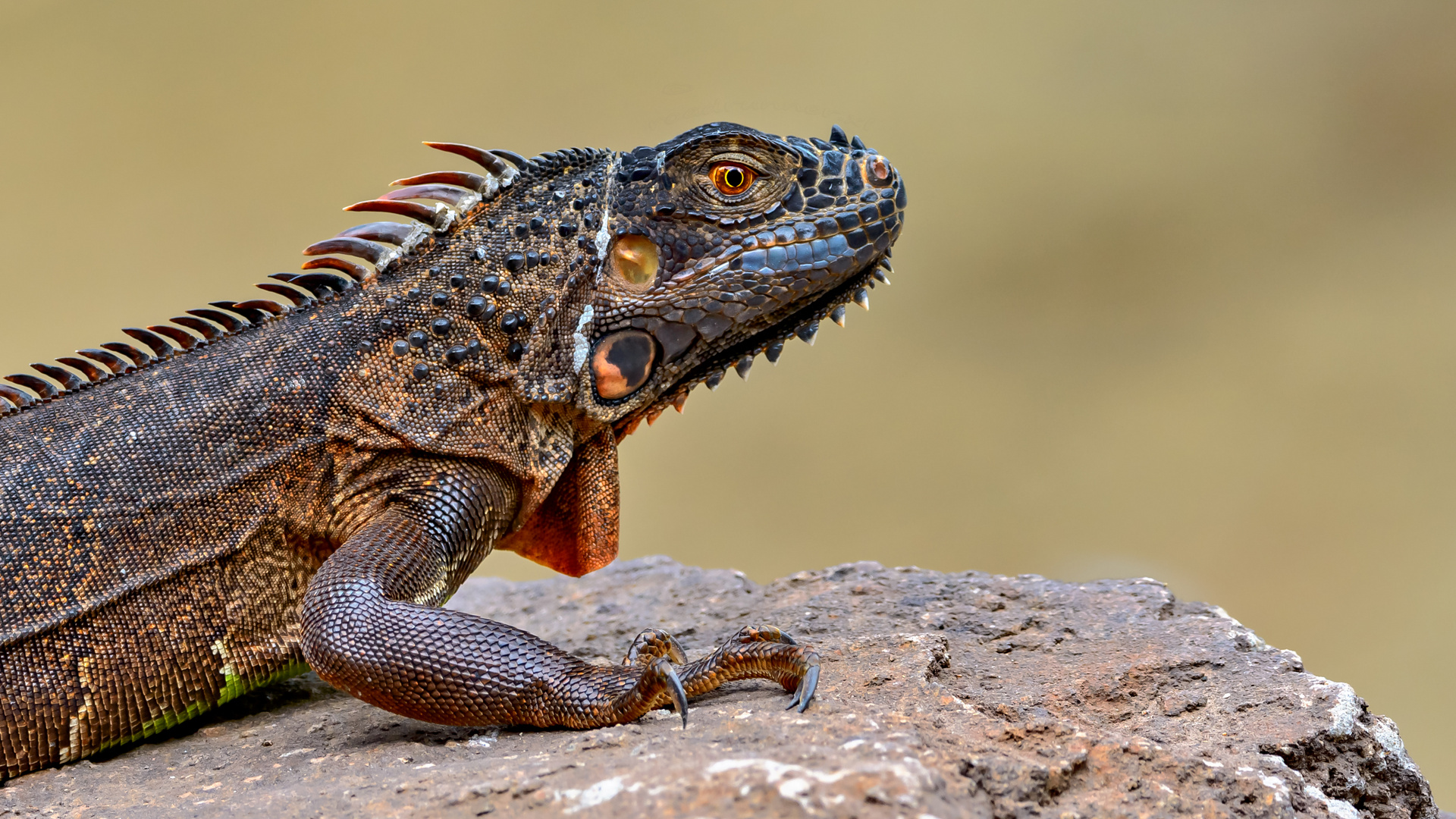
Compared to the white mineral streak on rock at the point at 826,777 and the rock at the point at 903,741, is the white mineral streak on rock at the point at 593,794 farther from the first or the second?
the white mineral streak on rock at the point at 826,777

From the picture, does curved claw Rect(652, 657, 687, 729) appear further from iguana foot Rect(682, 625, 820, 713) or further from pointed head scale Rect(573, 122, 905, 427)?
pointed head scale Rect(573, 122, 905, 427)

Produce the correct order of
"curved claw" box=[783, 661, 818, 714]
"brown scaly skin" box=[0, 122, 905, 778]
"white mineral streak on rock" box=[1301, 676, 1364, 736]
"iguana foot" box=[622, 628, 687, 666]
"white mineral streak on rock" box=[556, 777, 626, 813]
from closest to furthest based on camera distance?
1. "white mineral streak on rock" box=[556, 777, 626, 813]
2. "curved claw" box=[783, 661, 818, 714]
3. "white mineral streak on rock" box=[1301, 676, 1364, 736]
4. "iguana foot" box=[622, 628, 687, 666]
5. "brown scaly skin" box=[0, 122, 905, 778]

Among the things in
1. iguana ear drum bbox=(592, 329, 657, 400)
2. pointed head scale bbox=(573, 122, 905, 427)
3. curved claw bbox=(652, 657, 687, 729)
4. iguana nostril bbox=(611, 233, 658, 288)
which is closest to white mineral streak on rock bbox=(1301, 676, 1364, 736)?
curved claw bbox=(652, 657, 687, 729)

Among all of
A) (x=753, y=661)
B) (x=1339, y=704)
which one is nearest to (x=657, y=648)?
(x=753, y=661)

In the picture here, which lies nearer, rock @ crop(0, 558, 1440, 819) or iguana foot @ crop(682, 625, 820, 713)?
rock @ crop(0, 558, 1440, 819)

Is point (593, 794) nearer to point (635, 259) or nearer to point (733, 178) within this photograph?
point (635, 259)

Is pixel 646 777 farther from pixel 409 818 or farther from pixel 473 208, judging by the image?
pixel 473 208

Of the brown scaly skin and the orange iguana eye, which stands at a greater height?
the orange iguana eye
